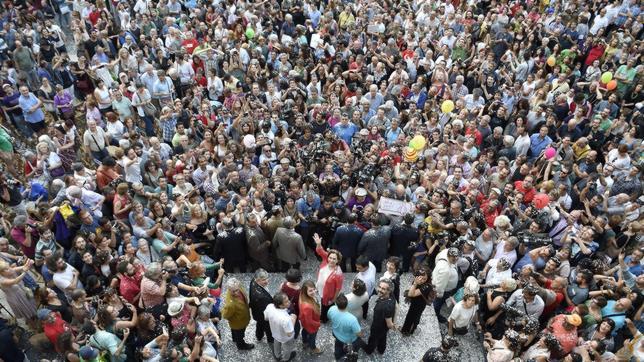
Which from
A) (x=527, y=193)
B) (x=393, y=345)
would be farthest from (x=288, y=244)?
(x=527, y=193)

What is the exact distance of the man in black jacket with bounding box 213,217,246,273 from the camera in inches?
275

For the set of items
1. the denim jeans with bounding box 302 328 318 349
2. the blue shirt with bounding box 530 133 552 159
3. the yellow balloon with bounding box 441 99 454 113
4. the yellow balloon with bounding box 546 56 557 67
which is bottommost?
the denim jeans with bounding box 302 328 318 349

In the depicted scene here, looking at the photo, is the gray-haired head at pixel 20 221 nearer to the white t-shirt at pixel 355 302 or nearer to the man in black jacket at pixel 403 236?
the white t-shirt at pixel 355 302

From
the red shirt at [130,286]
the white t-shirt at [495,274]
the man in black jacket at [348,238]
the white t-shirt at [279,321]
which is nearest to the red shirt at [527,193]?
the white t-shirt at [495,274]

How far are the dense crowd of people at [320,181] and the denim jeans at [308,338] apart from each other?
0.21 ft

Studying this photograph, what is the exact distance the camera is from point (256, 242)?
283 inches

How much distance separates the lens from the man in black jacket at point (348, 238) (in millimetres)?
7184

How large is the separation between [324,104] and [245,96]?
1.74m

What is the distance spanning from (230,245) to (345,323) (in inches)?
90.0

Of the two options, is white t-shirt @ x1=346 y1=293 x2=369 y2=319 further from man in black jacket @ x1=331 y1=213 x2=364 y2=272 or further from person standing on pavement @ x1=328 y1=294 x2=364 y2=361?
man in black jacket @ x1=331 y1=213 x2=364 y2=272

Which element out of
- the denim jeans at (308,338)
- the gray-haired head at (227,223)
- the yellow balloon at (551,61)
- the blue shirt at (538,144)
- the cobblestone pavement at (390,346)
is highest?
the yellow balloon at (551,61)

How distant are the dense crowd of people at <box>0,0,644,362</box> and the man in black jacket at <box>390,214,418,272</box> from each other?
0.10 ft

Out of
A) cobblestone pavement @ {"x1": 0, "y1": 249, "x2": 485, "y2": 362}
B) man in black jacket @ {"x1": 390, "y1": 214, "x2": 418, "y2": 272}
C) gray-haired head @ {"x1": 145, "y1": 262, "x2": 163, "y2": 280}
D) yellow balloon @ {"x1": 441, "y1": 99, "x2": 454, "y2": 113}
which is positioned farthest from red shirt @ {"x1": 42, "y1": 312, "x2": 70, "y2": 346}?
yellow balloon @ {"x1": 441, "y1": 99, "x2": 454, "y2": 113}

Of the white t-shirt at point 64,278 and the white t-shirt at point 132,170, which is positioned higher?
the white t-shirt at point 132,170
